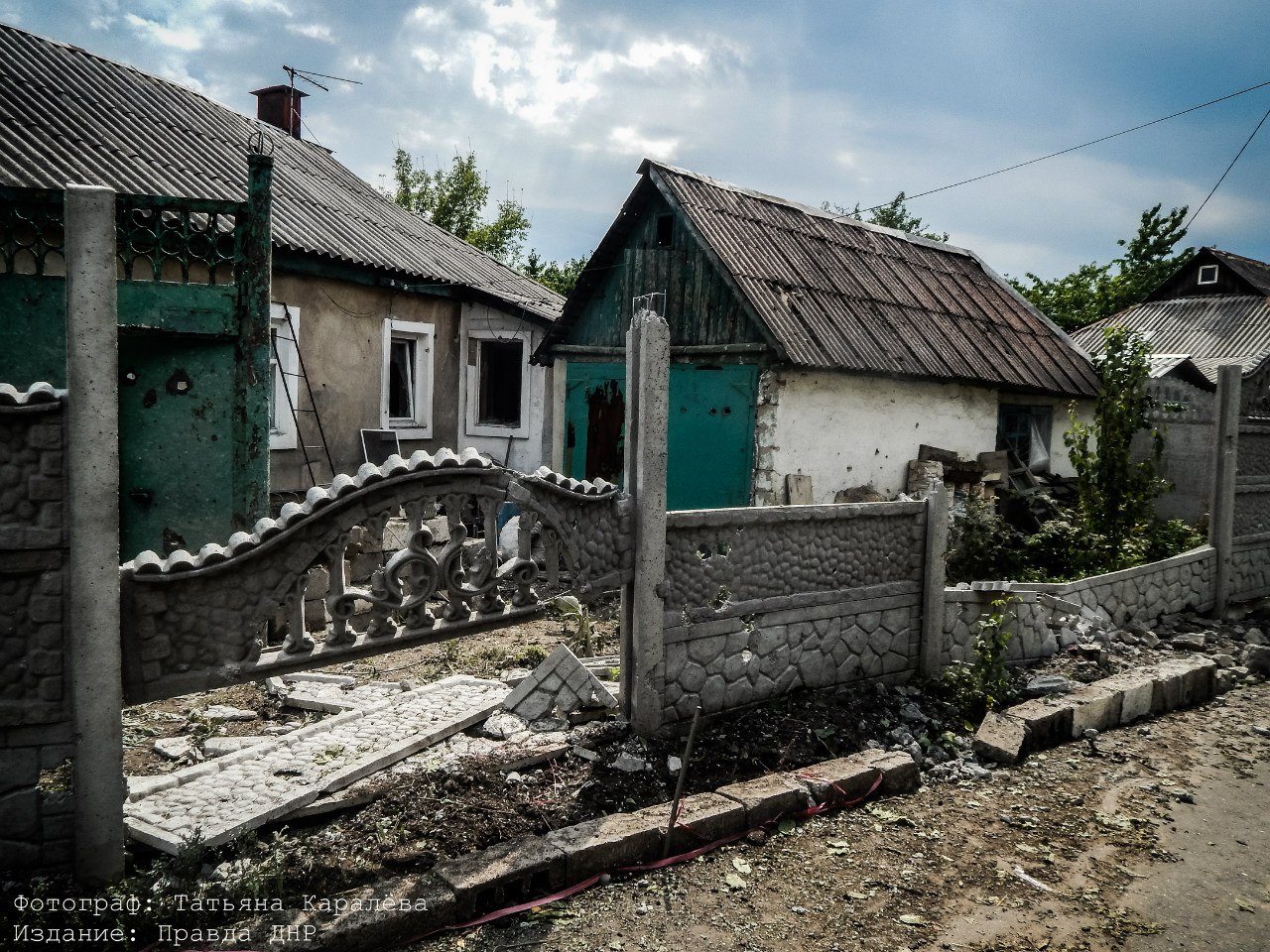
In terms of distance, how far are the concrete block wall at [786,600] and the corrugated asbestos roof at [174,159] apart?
666cm

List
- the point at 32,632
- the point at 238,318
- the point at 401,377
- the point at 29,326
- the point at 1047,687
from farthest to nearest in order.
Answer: the point at 401,377, the point at 238,318, the point at 29,326, the point at 1047,687, the point at 32,632

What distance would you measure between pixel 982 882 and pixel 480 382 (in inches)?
396

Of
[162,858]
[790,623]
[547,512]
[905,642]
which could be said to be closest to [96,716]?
[162,858]

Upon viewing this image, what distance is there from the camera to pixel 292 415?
Answer: 9938mm

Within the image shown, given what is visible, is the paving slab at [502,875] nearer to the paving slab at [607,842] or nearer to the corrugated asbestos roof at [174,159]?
the paving slab at [607,842]

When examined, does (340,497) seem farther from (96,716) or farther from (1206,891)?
(1206,891)

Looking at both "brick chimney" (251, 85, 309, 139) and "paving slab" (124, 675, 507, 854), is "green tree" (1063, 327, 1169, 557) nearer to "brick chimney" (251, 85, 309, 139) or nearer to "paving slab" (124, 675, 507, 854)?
"paving slab" (124, 675, 507, 854)

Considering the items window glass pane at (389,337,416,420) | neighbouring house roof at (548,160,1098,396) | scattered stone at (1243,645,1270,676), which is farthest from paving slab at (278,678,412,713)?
scattered stone at (1243,645,1270,676)

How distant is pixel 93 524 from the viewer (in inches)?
125

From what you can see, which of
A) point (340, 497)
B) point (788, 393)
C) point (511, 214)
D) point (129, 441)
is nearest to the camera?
point (340, 497)

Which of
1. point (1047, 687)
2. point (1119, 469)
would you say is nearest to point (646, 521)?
point (1047, 687)

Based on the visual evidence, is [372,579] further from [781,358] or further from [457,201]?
[457,201]

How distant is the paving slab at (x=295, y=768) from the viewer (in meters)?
3.65

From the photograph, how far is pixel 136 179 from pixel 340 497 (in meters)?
7.04
